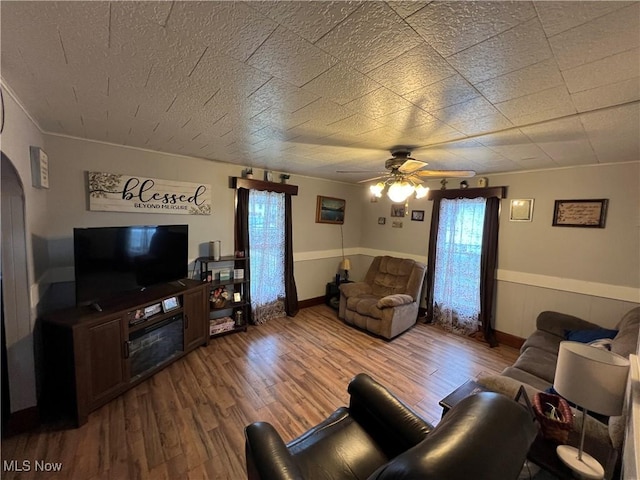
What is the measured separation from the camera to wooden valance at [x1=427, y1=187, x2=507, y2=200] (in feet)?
11.3

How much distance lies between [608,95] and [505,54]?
30.4 inches

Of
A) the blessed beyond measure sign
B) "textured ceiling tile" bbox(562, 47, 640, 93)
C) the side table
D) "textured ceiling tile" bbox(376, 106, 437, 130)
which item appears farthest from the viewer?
the side table

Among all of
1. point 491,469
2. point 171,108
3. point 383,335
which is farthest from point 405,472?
point 383,335

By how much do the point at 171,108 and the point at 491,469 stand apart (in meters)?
2.29

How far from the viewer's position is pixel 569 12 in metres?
0.80

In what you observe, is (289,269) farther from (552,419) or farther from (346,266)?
(552,419)

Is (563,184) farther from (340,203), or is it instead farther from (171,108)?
(171,108)

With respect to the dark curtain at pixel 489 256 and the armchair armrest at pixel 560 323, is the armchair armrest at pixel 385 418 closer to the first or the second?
the armchair armrest at pixel 560 323

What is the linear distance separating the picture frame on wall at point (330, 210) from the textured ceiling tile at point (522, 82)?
335 cm

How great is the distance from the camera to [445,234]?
3963mm

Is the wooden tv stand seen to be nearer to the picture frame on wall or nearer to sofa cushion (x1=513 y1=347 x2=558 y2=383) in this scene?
the picture frame on wall

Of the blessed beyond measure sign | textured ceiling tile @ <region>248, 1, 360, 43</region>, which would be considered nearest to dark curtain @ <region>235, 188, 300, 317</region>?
the blessed beyond measure sign

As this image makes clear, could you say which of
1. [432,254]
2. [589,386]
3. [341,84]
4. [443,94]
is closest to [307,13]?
[341,84]

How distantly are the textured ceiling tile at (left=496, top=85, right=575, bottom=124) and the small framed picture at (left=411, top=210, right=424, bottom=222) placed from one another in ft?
9.06
